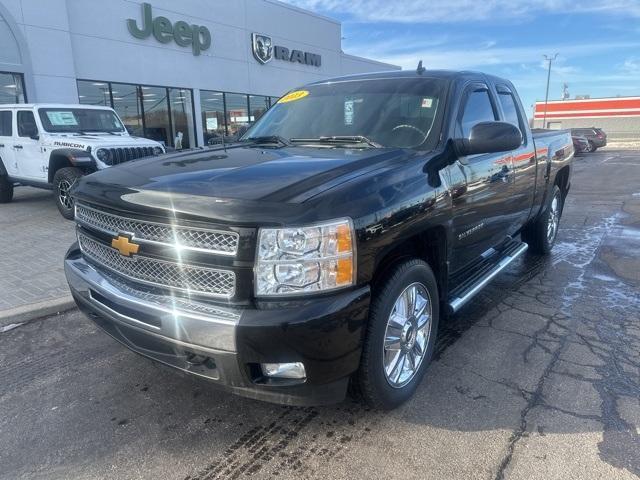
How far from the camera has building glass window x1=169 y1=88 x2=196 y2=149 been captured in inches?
693

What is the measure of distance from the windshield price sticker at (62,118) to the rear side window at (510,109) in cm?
802

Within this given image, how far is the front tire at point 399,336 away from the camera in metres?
2.44

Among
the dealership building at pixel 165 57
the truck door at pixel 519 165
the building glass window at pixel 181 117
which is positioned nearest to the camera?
the truck door at pixel 519 165

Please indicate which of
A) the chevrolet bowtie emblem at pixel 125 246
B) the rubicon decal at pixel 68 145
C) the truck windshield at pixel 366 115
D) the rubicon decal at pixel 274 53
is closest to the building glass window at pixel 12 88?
the rubicon decal at pixel 68 145

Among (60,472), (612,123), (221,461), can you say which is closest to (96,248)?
(60,472)

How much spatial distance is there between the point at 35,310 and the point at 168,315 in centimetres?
264

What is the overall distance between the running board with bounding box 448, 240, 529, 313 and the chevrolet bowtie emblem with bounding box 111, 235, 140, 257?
2010 mm

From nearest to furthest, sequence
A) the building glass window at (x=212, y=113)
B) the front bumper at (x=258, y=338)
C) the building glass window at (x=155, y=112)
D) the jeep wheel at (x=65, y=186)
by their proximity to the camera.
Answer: the front bumper at (x=258, y=338) → the jeep wheel at (x=65, y=186) → the building glass window at (x=155, y=112) → the building glass window at (x=212, y=113)

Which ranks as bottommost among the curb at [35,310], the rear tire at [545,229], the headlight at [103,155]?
the curb at [35,310]

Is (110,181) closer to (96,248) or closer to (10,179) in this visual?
(96,248)

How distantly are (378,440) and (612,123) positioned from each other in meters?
63.5

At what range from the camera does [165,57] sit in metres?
16.8

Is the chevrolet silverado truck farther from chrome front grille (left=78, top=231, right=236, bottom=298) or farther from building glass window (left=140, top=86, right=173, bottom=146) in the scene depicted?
building glass window (left=140, top=86, right=173, bottom=146)

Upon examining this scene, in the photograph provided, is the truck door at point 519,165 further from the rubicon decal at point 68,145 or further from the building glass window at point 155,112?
the building glass window at point 155,112
